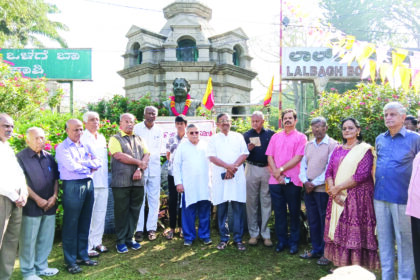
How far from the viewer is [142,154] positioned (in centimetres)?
457

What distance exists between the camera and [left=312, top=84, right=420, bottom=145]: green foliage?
6488 millimetres

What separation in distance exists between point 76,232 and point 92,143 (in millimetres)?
1155

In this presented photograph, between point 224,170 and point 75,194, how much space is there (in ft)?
6.57

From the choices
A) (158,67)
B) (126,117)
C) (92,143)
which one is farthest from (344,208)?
(158,67)

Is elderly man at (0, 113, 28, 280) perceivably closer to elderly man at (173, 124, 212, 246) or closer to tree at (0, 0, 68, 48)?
elderly man at (173, 124, 212, 246)

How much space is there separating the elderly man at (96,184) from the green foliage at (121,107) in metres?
7.75

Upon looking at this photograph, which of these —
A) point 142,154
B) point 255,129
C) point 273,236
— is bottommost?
point 273,236

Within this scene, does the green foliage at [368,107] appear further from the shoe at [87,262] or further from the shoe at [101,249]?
the shoe at [87,262]

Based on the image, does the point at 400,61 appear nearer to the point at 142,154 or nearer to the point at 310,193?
the point at 310,193

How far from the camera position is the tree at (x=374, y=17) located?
2644cm

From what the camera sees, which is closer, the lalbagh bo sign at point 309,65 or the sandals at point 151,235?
the sandals at point 151,235

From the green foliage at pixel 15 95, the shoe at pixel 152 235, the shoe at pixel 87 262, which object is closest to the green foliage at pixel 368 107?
the shoe at pixel 152 235

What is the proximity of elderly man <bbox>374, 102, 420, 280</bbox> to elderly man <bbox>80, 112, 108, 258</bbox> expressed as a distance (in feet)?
10.8

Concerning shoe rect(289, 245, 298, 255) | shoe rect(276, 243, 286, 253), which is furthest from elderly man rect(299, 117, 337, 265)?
shoe rect(276, 243, 286, 253)
